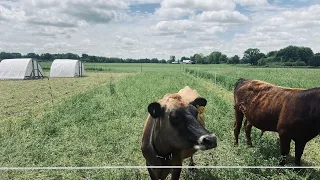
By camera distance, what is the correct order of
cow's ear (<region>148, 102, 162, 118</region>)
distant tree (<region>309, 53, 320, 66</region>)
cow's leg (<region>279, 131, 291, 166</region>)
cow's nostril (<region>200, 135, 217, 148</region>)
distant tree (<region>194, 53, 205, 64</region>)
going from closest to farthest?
cow's nostril (<region>200, 135, 217, 148</region>) < cow's ear (<region>148, 102, 162, 118</region>) < cow's leg (<region>279, 131, 291, 166</region>) < distant tree (<region>309, 53, 320, 66</region>) < distant tree (<region>194, 53, 205, 64</region>)

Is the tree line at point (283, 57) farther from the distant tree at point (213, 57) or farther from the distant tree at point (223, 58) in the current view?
the distant tree at point (213, 57)

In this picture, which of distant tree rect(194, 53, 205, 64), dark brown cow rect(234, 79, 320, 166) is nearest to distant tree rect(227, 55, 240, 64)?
distant tree rect(194, 53, 205, 64)

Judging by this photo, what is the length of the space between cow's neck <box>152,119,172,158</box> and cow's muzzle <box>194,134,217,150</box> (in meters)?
0.85

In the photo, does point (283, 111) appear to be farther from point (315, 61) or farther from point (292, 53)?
point (292, 53)

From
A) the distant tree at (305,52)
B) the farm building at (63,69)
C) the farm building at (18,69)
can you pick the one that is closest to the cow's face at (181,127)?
the farm building at (18,69)

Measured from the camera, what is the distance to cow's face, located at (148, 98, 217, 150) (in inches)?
134

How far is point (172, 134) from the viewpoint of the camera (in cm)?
391

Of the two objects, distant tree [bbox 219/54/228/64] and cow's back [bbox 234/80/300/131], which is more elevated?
distant tree [bbox 219/54/228/64]

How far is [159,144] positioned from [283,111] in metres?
2.87

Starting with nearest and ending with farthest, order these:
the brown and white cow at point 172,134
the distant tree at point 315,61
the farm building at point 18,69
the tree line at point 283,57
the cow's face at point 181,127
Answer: the cow's face at point 181,127 → the brown and white cow at point 172,134 → the farm building at point 18,69 → the distant tree at point 315,61 → the tree line at point 283,57

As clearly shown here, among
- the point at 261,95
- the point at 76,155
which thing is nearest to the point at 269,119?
the point at 261,95

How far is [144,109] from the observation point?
11258 mm

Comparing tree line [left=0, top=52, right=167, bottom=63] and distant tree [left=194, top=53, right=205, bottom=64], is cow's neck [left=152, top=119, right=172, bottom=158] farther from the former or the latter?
distant tree [left=194, top=53, right=205, bottom=64]

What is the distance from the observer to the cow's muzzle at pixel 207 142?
328 centimetres
